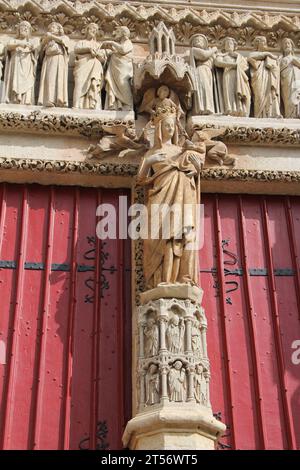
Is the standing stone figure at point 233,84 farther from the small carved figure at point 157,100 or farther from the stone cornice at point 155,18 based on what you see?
the small carved figure at point 157,100

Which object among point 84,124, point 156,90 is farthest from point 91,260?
point 156,90

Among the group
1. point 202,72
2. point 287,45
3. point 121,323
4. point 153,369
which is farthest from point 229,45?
point 153,369

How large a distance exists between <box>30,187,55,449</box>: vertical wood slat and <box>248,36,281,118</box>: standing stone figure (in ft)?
7.19

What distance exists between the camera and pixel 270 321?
597 centimetres

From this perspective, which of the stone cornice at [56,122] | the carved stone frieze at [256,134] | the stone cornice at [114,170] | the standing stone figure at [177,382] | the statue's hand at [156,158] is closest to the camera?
the standing stone figure at [177,382]

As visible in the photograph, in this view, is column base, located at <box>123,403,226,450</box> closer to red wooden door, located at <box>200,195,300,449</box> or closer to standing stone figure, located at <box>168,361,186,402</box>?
standing stone figure, located at <box>168,361,186,402</box>

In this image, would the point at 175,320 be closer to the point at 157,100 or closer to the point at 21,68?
the point at 157,100

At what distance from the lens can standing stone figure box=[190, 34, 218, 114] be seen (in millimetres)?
6738

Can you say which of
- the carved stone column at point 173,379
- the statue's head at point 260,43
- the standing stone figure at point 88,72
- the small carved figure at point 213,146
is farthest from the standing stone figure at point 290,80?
the carved stone column at point 173,379

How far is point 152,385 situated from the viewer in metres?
4.99

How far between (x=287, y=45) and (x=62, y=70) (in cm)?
236

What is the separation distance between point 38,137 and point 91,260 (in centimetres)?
130

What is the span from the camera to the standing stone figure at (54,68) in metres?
6.61

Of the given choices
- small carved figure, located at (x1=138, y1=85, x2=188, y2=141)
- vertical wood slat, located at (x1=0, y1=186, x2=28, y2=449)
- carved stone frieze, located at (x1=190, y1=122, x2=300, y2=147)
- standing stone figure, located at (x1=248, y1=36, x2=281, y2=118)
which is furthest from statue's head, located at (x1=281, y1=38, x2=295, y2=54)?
vertical wood slat, located at (x1=0, y1=186, x2=28, y2=449)
